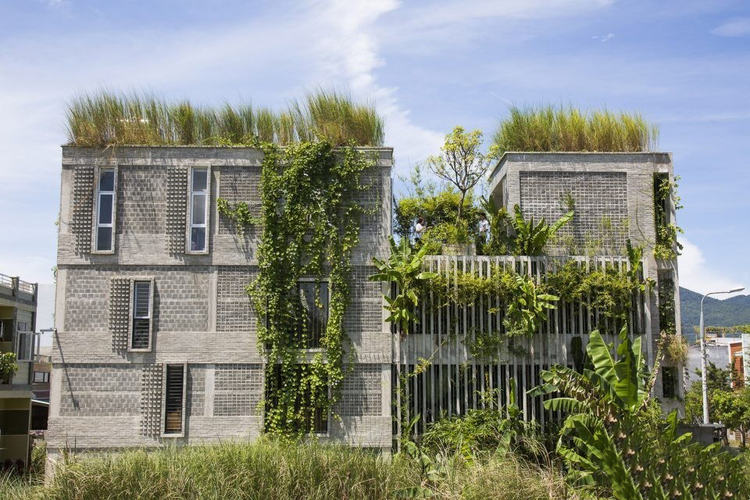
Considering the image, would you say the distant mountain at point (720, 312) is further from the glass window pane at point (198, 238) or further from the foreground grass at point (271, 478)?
the foreground grass at point (271, 478)

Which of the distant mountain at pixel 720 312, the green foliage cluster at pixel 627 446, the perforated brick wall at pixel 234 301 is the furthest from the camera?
the distant mountain at pixel 720 312

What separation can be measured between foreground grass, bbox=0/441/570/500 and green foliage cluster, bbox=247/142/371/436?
7.51ft

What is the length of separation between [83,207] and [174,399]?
4.61 m

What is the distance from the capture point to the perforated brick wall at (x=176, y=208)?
16906 millimetres

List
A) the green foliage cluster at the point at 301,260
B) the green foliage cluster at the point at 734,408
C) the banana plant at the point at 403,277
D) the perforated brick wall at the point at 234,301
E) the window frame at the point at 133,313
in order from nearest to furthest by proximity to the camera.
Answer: the banana plant at the point at 403,277
the green foliage cluster at the point at 301,260
the window frame at the point at 133,313
the perforated brick wall at the point at 234,301
the green foliage cluster at the point at 734,408

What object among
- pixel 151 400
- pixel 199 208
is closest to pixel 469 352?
pixel 199 208

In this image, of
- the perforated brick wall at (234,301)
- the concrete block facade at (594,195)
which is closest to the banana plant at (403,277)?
the perforated brick wall at (234,301)

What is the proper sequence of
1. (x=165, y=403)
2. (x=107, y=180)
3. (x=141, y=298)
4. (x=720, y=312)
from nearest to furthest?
(x=165, y=403) < (x=141, y=298) < (x=107, y=180) < (x=720, y=312)

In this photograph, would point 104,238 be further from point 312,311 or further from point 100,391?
point 312,311

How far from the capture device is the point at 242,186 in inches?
673

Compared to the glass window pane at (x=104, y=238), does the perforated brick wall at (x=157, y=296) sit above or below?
below

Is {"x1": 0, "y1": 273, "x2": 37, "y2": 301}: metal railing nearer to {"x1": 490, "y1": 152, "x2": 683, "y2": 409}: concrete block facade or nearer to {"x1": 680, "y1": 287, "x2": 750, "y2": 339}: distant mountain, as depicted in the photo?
{"x1": 490, "y1": 152, "x2": 683, "y2": 409}: concrete block facade

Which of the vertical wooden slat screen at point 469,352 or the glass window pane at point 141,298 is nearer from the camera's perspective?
the vertical wooden slat screen at point 469,352

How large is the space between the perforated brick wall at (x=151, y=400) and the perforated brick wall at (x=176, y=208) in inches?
100
